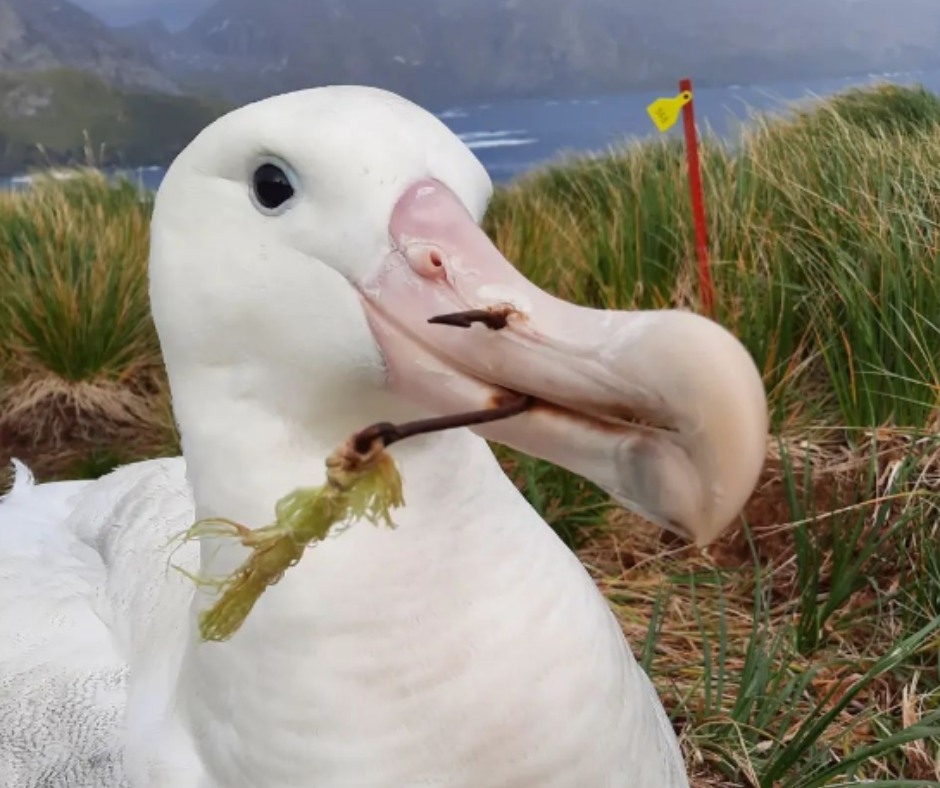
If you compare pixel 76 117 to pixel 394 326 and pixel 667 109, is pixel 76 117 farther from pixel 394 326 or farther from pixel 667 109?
pixel 394 326

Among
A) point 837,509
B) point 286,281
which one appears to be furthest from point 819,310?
point 286,281

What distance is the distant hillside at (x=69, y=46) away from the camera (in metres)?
6.79

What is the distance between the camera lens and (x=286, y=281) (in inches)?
36.1

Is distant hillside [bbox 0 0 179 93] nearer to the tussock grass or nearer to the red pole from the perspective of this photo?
the tussock grass

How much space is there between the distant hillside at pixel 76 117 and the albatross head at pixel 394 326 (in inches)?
224

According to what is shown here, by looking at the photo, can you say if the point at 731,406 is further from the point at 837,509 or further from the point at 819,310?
the point at 819,310

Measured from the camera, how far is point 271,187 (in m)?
0.93

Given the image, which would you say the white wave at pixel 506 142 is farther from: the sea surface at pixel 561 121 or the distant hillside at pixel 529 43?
the distant hillside at pixel 529 43

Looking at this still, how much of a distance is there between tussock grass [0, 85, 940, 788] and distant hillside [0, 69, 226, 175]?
2.29 metres

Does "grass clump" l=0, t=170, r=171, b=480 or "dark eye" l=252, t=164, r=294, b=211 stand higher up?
"dark eye" l=252, t=164, r=294, b=211

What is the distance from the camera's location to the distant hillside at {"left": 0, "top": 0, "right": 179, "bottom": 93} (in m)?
6.79

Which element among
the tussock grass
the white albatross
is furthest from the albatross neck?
the tussock grass

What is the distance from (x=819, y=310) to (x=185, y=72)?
5131 millimetres

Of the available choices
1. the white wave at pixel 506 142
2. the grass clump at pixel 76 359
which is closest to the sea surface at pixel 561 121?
the white wave at pixel 506 142
